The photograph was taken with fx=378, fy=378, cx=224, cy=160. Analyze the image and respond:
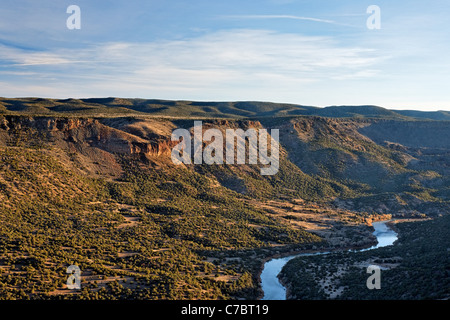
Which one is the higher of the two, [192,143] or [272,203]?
[192,143]

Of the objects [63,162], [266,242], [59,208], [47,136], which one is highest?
[47,136]

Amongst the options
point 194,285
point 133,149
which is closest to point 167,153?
point 133,149

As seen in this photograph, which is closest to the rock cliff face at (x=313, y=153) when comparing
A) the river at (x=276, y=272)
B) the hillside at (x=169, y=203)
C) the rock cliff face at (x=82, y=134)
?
the rock cliff face at (x=82, y=134)

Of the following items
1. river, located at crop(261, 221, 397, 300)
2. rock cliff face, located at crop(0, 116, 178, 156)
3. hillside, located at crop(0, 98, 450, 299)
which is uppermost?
rock cliff face, located at crop(0, 116, 178, 156)

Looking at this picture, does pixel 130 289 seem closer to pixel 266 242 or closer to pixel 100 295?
pixel 100 295

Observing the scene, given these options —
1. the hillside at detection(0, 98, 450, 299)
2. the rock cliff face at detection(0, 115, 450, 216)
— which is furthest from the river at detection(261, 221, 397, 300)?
the rock cliff face at detection(0, 115, 450, 216)

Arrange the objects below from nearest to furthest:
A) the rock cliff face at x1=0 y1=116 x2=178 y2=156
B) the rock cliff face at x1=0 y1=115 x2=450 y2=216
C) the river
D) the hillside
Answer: the hillside
the river
the rock cliff face at x1=0 y1=116 x2=178 y2=156
the rock cliff face at x1=0 y1=115 x2=450 y2=216

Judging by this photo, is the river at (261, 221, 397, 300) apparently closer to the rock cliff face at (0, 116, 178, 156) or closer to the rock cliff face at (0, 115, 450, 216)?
the rock cliff face at (0, 115, 450, 216)

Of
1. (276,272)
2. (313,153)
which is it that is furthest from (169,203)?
(313,153)

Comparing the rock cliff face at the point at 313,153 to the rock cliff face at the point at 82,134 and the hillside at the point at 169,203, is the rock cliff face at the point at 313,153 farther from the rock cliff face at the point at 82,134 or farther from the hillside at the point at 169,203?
the hillside at the point at 169,203
